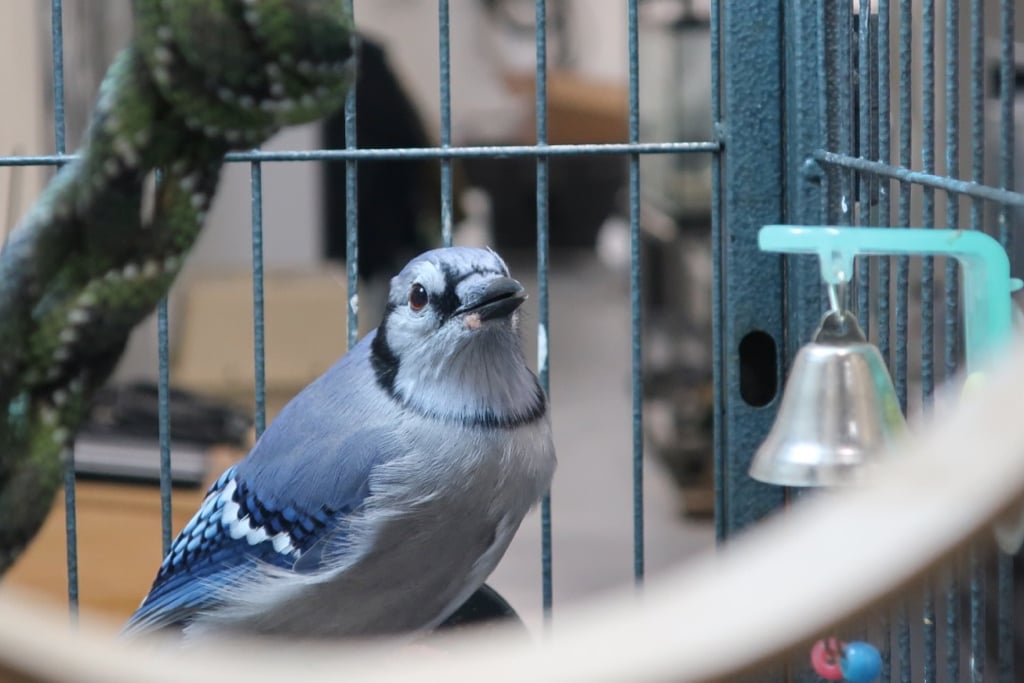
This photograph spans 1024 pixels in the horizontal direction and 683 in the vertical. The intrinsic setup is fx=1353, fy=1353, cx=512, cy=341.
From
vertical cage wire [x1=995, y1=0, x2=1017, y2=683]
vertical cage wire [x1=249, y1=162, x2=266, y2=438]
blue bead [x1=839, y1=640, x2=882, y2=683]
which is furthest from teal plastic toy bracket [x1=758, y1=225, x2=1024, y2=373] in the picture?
vertical cage wire [x1=249, y1=162, x2=266, y2=438]

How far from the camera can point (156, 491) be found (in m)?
2.08

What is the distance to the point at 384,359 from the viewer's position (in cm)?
111

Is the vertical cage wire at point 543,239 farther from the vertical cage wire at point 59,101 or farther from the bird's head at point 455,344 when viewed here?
the vertical cage wire at point 59,101

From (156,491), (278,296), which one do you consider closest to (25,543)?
(156,491)

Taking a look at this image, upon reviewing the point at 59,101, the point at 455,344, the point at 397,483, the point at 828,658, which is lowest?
the point at 828,658

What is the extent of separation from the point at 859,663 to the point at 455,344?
39cm

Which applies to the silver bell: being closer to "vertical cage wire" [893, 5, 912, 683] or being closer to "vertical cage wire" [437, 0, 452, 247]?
"vertical cage wire" [893, 5, 912, 683]

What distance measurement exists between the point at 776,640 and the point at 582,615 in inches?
2.9

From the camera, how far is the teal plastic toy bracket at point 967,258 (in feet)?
2.43

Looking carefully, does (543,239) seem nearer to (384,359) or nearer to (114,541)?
(384,359)

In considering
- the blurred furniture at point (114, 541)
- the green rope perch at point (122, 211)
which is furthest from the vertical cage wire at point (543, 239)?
the blurred furniture at point (114, 541)

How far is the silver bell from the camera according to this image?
791 millimetres

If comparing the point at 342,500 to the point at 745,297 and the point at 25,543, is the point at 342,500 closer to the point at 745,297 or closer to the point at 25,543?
the point at 25,543

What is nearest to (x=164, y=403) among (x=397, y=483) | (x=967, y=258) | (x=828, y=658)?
(x=397, y=483)
